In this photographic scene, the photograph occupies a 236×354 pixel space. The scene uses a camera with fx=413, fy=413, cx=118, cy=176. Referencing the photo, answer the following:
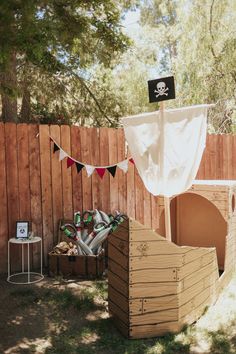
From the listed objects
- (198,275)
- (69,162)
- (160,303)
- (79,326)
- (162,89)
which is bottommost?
(79,326)

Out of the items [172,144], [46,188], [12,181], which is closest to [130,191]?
[46,188]

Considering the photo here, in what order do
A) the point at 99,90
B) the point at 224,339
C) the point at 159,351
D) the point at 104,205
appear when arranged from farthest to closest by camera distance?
the point at 99,90 < the point at 104,205 < the point at 224,339 < the point at 159,351

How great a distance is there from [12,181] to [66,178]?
81cm

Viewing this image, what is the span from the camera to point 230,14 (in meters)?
12.3

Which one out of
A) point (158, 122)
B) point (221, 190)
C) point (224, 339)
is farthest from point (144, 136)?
point (224, 339)

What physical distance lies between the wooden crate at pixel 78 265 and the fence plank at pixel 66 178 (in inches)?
27.9

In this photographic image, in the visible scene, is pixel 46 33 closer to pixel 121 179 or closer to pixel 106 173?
pixel 106 173

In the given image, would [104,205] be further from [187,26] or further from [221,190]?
[187,26]

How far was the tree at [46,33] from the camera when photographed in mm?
4082

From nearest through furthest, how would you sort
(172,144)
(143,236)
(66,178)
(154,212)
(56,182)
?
(143,236)
(172,144)
(56,182)
(66,178)
(154,212)

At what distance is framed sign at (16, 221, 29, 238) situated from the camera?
5035 millimetres

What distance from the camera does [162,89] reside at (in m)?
4.01

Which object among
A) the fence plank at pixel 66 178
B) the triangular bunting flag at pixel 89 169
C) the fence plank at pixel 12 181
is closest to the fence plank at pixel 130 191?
the triangular bunting flag at pixel 89 169

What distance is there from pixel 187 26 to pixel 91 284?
10.2 m
